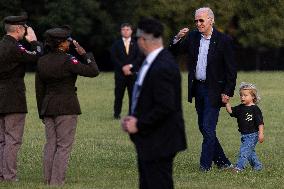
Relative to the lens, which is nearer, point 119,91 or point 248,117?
point 248,117

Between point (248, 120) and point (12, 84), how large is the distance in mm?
3423

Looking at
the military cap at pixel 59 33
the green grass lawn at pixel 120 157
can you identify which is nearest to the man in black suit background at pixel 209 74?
the green grass lawn at pixel 120 157

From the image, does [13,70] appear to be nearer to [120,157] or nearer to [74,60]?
[74,60]

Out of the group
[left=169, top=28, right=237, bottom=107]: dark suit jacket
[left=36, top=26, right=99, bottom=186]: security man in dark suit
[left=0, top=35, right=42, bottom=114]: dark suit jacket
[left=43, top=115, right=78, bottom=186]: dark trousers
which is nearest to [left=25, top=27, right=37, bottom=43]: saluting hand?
[left=0, top=35, right=42, bottom=114]: dark suit jacket

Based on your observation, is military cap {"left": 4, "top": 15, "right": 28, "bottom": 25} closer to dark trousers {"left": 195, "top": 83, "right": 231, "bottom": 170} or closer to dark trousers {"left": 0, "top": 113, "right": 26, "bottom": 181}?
dark trousers {"left": 0, "top": 113, "right": 26, "bottom": 181}

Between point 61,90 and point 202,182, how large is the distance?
7.28 ft

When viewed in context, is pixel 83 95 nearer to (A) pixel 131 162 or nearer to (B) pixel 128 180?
(A) pixel 131 162

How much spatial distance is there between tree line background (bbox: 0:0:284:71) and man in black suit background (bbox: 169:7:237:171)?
48628mm

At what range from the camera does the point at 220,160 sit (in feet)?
46.3

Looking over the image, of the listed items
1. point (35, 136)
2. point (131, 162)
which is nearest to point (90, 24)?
point (35, 136)

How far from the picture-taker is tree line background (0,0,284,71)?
6303cm

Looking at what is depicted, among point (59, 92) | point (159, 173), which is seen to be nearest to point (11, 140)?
point (59, 92)

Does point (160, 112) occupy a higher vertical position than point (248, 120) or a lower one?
higher

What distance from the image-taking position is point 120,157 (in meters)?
15.5
